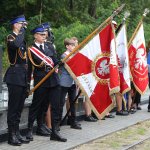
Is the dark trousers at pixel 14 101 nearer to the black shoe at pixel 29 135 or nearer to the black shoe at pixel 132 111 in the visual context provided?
the black shoe at pixel 29 135

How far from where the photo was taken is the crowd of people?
768cm

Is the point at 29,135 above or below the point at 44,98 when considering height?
below

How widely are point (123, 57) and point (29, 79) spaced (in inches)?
119

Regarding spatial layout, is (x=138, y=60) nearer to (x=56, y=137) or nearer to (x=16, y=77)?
(x=56, y=137)

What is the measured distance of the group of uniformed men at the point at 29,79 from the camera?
766 cm

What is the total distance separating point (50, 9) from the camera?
24.8m

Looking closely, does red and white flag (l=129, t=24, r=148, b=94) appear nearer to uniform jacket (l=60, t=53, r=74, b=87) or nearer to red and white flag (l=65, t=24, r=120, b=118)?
uniform jacket (l=60, t=53, r=74, b=87)

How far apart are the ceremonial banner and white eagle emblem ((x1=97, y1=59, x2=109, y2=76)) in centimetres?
190

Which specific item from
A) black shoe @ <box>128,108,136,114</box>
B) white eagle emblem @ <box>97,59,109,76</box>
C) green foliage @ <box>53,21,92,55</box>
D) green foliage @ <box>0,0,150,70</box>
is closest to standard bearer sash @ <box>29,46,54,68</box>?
white eagle emblem @ <box>97,59,109,76</box>

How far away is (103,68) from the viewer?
8508 mm

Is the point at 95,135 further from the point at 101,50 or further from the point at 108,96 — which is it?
the point at 101,50

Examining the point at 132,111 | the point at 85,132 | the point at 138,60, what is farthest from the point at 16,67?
the point at 132,111

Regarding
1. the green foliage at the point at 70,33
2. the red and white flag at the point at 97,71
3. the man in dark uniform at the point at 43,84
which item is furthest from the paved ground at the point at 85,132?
the green foliage at the point at 70,33

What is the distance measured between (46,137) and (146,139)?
1889 millimetres
